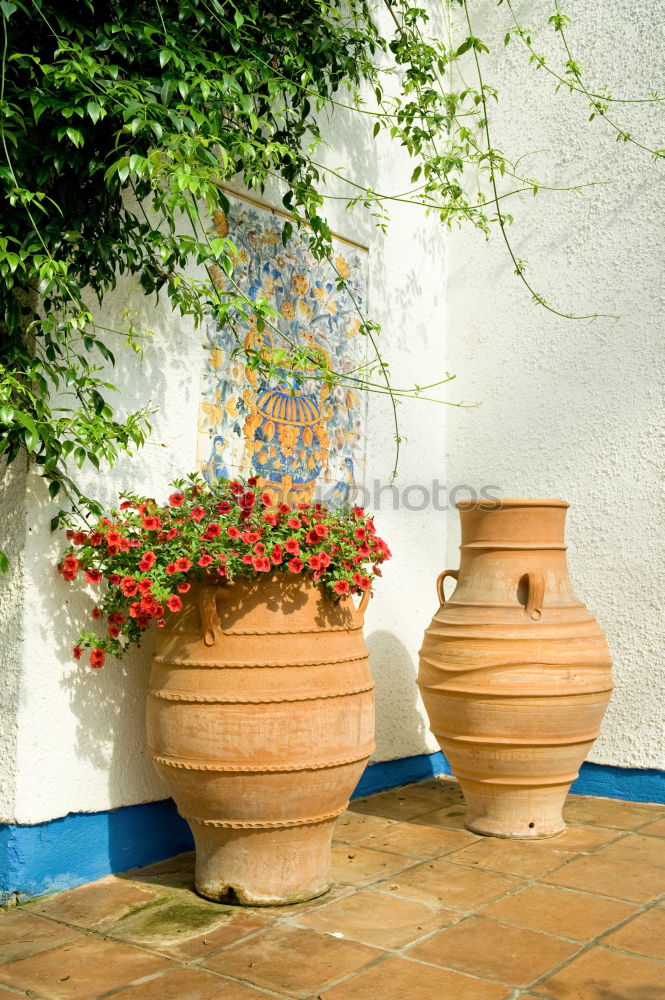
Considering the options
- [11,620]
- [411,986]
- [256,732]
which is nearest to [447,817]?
[256,732]

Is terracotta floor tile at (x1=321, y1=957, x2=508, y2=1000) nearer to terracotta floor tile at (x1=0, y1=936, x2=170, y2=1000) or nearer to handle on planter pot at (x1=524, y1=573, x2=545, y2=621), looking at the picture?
terracotta floor tile at (x1=0, y1=936, x2=170, y2=1000)

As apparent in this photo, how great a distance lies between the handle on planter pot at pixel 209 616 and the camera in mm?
2350

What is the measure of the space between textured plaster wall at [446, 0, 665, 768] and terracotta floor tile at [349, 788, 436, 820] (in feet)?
2.25

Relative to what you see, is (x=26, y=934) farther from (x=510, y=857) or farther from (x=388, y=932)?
(x=510, y=857)

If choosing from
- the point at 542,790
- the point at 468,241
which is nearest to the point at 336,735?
the point at 542,790

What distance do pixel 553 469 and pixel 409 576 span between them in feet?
2.40

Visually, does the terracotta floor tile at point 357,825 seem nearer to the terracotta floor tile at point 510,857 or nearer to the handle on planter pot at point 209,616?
the terracotta floor tile at point 510,857

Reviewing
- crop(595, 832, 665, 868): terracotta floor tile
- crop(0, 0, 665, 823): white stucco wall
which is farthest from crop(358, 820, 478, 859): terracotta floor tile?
crop(0, 0, 665, 823): white stucco wall

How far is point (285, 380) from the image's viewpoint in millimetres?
2893

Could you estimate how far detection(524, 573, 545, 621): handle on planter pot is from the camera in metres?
2.99

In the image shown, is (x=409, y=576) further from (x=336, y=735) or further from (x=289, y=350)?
(x=336, y=735)

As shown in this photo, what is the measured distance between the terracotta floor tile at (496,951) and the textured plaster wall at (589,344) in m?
1.44

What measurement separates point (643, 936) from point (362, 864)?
2.78 feet

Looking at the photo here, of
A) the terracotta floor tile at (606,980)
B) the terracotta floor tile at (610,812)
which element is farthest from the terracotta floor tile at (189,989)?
the terracotta floor tile at (610,812)
